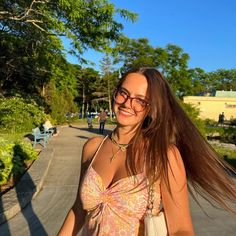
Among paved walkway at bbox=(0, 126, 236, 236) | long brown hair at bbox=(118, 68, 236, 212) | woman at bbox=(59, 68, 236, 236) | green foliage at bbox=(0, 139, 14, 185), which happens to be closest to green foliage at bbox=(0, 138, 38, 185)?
green foliage at bbox=(0, 139, 14, 185)

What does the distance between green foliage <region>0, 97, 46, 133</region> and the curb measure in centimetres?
1733

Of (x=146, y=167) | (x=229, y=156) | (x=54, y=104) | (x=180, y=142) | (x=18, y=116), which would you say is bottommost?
(x=229, y=156)

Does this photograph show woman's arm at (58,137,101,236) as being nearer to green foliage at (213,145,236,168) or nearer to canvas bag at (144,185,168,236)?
canvas bag at (144,185,168,236)

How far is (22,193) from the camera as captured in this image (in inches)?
326

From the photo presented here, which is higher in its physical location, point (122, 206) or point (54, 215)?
point (122, 206)

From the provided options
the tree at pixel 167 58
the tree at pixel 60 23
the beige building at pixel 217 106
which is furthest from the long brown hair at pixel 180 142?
the beige building at pixel 217 106

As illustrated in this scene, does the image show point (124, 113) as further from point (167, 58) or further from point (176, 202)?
point (167, 58)

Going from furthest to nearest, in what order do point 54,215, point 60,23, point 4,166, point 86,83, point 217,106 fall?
1. point 86,83
2. point 217,106
3. point 60,23
4. point 4,166
5. point 54,215

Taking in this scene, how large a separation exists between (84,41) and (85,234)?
52.4ft

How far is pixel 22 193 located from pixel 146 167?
6637mm

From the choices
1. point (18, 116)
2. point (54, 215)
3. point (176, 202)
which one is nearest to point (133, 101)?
point (176, 202)

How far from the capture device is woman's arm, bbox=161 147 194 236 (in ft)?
6.43

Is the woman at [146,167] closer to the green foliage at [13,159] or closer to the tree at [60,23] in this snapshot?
the green foliage at [13,159]

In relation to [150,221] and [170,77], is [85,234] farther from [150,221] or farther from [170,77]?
[170,77]
